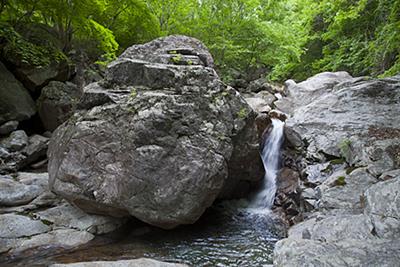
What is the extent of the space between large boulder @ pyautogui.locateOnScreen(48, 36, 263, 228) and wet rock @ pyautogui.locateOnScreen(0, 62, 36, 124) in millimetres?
3405

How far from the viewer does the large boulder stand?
612 centimetres

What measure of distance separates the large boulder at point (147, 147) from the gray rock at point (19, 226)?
31.5 inches

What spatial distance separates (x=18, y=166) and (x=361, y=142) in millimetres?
9744

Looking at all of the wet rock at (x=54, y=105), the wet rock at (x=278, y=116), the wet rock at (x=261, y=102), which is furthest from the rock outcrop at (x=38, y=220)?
the wet rock at (x=261, y=102)

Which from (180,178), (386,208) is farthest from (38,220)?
(386,208)

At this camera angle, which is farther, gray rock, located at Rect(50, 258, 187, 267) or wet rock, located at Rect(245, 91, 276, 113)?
wet rock, located at Rect(245, 91, 276, 113)

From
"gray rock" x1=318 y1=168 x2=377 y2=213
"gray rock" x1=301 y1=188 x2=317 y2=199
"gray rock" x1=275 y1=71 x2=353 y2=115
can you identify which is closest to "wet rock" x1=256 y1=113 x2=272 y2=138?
"gray rock" x1=275 y1=71 x2=353 y2=115

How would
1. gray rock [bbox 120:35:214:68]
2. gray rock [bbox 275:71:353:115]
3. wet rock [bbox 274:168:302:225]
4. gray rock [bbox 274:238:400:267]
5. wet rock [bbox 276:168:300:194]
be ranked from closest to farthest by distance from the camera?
gray rock [bbox 274:238:400:267] → wet rock [bbox 274:168:302:225] → wet rock [bbox 276:168:300:194] → gray rock [bbox 120:35:214:68] → gray rock [bbox 275:71:353:115]

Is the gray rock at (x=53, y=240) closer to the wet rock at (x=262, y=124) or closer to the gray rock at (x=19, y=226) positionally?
the gray rock at (x=19, y=226)

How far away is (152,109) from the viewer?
6480 mm

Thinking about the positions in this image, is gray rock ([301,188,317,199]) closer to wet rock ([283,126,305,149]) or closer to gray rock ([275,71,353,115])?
wet rock ([283,126,305,149])

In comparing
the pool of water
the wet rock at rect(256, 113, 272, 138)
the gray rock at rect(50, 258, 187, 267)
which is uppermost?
the wet rock at rect(256, 113, 272, 138)

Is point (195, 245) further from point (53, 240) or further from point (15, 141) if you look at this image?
point (15, 141)

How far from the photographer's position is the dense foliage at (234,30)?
33.5ft
